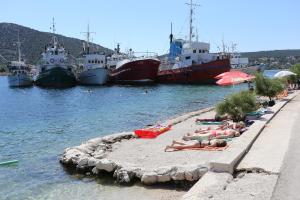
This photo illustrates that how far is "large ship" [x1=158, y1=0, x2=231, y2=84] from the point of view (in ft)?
238

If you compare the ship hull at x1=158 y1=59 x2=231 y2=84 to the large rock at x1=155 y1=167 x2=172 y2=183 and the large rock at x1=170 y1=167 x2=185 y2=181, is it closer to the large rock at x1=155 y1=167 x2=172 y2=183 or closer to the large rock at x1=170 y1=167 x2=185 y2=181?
the large rock at x1=155 y1=167 x2=172 y2=183

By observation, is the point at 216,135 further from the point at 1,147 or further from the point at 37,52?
the point at 37,52

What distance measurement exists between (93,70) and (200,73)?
60.7 ft

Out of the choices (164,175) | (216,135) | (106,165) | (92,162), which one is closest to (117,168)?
(106,165)

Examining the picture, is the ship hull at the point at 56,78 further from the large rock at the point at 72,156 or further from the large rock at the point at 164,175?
the large rock at the point at 164,175

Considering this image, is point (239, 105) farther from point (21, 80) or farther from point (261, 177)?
point (21, 80)

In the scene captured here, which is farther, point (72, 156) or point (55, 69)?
point (55, 69)

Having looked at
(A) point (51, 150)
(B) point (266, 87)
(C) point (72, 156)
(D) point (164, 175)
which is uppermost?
(B) point (266, 87)

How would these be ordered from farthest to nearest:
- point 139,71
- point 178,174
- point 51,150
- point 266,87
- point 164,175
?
point 139,71, point 266,87, point 51,150, point 164,175, point 178,174

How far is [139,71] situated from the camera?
3044 inches

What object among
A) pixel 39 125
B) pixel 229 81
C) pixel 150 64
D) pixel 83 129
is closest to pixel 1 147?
pixel 83 129

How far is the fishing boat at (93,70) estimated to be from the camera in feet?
260

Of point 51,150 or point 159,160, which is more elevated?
point 159,160

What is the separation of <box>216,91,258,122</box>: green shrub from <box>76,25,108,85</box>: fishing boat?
196 feet
